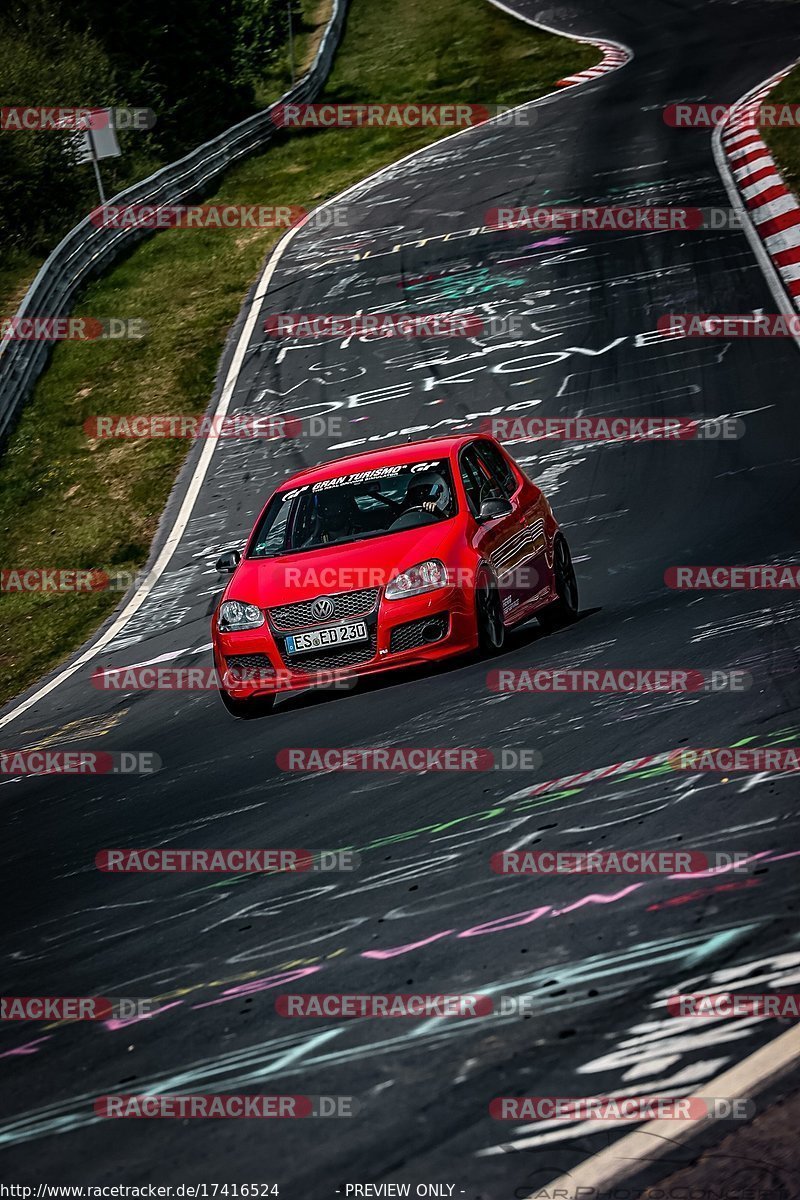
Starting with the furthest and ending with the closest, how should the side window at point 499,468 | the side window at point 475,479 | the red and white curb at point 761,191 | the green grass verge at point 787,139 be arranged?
the green grass verge at point 787,139
the red and white curb at point 761,191
the side window at point 499,468
the side window at point 475,479

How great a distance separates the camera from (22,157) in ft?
103

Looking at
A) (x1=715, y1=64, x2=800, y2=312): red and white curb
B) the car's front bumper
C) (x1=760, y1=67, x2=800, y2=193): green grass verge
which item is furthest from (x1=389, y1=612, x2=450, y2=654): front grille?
(x1=760, y1=67, x2=800, y2=193): green grass verge

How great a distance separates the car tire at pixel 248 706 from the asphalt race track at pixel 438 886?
0.11 meters

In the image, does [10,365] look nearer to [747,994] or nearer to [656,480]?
[656,480]

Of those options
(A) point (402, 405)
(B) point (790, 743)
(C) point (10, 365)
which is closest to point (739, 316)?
(A) point (402, 405)

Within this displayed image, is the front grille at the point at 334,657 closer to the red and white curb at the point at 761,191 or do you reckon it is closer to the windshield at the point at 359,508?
the windshield at the point at 359,508

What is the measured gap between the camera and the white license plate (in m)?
9.47

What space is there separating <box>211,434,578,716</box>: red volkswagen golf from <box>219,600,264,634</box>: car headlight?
10 millimetres

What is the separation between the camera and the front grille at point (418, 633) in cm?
945

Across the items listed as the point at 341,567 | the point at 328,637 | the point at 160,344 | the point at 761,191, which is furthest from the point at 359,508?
the point at 761,191

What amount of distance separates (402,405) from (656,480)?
5.68m

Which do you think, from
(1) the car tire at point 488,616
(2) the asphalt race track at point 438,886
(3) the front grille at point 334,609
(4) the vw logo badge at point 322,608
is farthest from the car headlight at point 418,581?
(2) the asphalt race track at point 438,886

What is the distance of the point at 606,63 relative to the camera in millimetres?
39500

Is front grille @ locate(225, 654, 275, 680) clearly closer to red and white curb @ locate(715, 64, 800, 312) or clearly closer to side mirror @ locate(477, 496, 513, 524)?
side mirror @ locate(477, 496, 513, 524)
